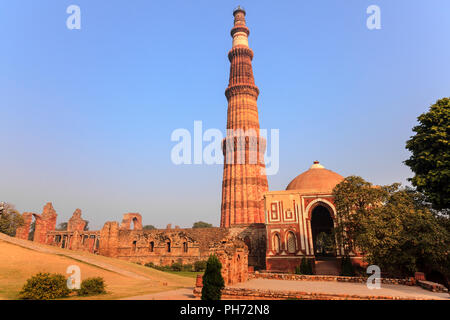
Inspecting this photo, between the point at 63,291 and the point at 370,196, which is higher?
the point at 370,196

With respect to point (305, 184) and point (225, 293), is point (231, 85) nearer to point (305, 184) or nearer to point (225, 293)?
point (305, 184)

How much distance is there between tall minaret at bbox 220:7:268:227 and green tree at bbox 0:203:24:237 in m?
29.0

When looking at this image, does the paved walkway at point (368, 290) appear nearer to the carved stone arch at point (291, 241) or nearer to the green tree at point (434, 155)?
the green tree at point (434, 155)

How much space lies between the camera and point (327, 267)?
2136cm

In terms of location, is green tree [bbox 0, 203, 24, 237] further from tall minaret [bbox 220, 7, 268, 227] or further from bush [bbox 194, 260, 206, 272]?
tall minaret [bbox 220, 7, 268, 227]

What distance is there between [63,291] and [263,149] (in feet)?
115

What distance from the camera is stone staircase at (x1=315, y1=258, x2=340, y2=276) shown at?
2041 centimetres

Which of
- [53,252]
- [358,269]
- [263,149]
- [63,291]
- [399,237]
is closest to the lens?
[63,291]

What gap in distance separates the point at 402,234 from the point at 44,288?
16981 mm

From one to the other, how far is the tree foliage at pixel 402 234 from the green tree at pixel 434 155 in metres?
1.12

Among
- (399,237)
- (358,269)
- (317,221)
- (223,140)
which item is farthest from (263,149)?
(399,237)

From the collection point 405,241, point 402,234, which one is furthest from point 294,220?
point 405,241

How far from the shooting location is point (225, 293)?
435 inches

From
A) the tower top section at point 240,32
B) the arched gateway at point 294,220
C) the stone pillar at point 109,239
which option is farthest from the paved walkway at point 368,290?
the tower top section at point 240,32
